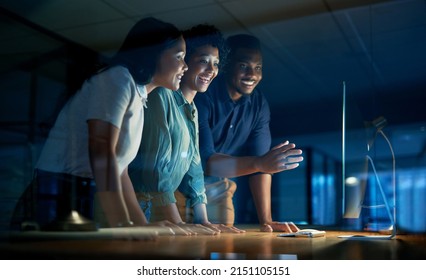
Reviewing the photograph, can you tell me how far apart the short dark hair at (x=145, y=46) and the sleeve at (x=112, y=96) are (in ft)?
0.17

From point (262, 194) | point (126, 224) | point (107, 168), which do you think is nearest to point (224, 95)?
point (262, 194)

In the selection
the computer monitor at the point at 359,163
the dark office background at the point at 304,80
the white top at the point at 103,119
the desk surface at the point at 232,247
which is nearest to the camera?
the desk surface at the point at 232,247

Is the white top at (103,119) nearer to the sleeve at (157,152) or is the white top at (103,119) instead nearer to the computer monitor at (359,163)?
the sleeve at (157,152)

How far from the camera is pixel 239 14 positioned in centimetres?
284

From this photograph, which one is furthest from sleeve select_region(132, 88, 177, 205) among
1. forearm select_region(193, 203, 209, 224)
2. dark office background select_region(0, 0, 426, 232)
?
dark office background select_region(0, 0, 426, 232)

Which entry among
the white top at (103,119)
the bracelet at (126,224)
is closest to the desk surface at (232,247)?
the bracelet at (126,224)

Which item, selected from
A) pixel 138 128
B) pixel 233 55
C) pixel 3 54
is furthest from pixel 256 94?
pixel 3 54

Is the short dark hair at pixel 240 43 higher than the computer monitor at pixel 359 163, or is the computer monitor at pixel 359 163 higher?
the short dark hair at pixel 240 43

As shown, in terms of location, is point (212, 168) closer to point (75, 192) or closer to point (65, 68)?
point (75, 192)

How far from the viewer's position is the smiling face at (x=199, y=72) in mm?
2742

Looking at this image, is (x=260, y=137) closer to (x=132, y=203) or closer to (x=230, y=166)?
(x=230, y=166)

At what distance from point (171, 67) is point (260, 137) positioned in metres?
0.52

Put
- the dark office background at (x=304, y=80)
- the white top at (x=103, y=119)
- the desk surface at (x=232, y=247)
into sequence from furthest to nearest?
the white top at (x=103, y=119), the dark office background at (x=304, y=80), the desk surface at (x=232, y=247)

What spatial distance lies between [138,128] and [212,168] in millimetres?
389
